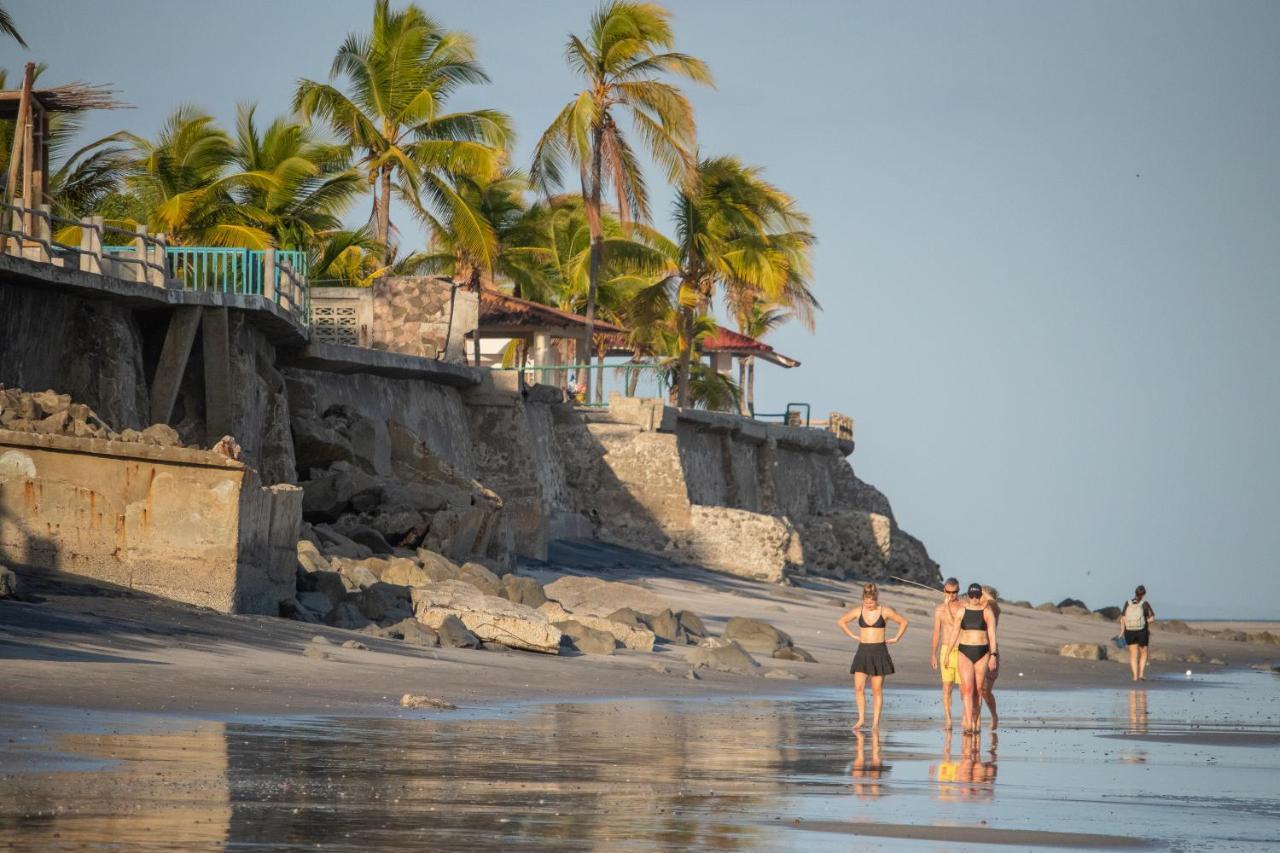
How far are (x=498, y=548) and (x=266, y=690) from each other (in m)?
11.6

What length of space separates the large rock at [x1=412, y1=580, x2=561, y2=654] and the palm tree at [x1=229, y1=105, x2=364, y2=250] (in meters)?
17.2

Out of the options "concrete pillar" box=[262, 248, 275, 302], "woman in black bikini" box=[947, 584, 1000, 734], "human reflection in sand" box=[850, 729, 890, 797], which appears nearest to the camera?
"human reflection in sand" box=[850, 729, 890, 797]

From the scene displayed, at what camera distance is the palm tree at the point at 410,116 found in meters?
33.8

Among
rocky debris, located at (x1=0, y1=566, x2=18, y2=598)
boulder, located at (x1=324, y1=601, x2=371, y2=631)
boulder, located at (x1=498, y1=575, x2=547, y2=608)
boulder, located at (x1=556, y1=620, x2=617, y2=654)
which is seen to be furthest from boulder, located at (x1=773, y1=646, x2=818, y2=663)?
rocky debris, located at (x1=0, y1=566, x2=18, y2=598)

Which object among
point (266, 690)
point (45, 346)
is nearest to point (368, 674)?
point (266, 690)

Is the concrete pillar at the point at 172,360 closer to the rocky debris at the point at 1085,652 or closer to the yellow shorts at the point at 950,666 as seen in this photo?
the yellow shorts at the point at 950,666

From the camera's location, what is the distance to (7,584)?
13.1 metres

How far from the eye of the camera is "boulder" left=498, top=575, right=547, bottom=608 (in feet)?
63.2

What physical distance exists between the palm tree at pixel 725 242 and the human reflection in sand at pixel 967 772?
2754cm

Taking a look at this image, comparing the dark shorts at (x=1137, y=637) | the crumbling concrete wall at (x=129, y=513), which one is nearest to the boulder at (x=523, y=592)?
the crumbling concrete wall at (x=129, y=513)

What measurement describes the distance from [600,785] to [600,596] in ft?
43.2

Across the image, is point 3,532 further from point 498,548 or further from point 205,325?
point 498,548

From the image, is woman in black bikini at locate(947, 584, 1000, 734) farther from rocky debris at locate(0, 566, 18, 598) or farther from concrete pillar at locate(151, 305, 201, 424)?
concrete pillar at locate(151, 305, 201, 424)

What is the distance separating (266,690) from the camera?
11.8m
